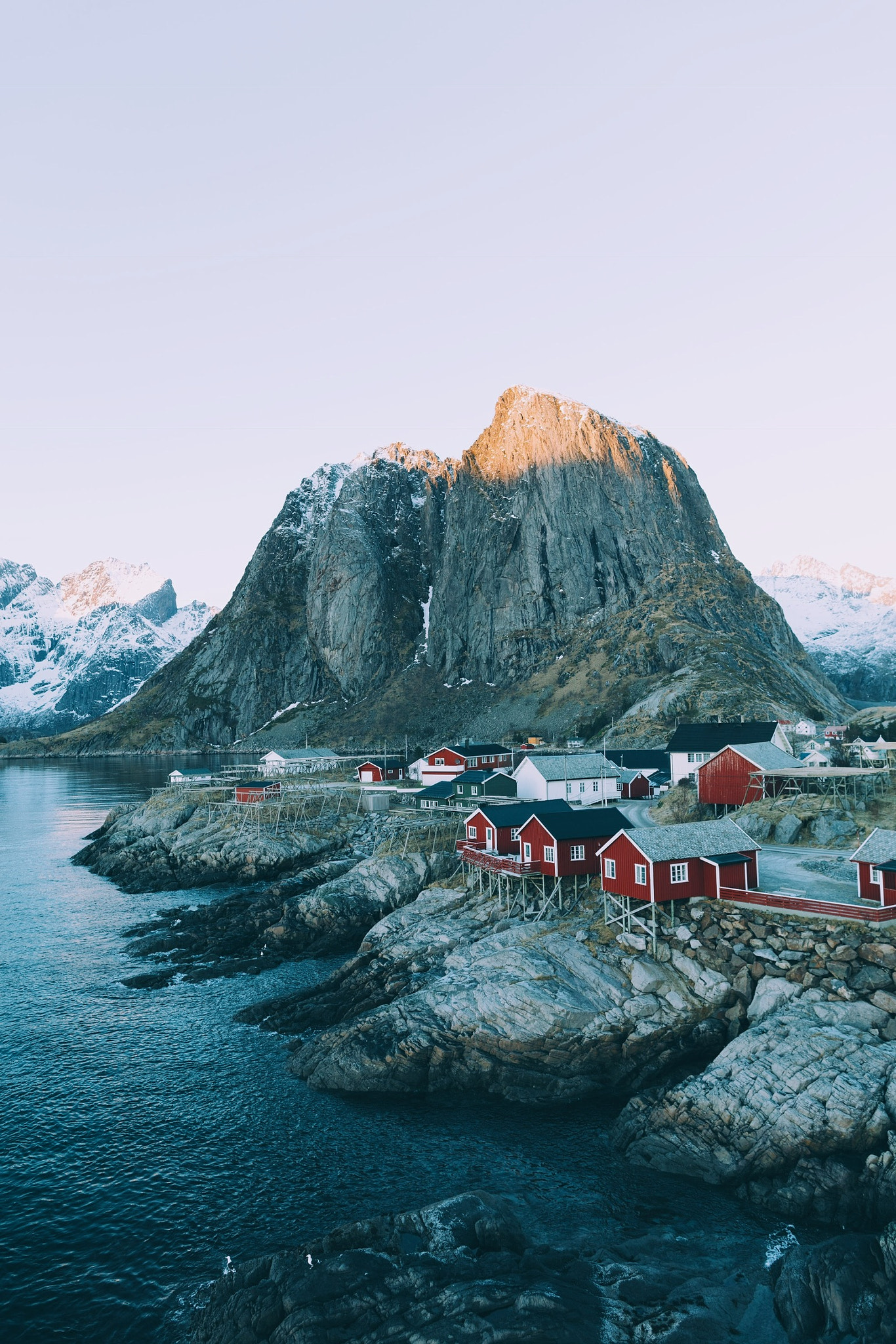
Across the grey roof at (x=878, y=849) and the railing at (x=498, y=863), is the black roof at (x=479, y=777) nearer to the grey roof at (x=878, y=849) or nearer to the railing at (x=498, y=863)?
the railing at (x=498, y=863)

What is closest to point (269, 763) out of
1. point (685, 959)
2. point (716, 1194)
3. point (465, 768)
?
point (465, 768)

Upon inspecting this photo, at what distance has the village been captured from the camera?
39.6 meters

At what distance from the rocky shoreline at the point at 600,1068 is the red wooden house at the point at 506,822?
3.45m

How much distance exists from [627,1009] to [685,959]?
14.2 ft

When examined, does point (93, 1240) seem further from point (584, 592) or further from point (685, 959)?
point (584, 592)

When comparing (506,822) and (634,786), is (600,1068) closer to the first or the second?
(506,822)

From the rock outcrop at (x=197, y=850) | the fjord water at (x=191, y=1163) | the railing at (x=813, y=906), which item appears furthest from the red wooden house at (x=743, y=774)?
the fjord water at (x=191, y=1163)

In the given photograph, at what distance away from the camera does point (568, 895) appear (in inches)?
1865

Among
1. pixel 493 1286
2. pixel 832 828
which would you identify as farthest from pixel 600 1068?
pixel 832 828

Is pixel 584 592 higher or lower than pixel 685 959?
higher

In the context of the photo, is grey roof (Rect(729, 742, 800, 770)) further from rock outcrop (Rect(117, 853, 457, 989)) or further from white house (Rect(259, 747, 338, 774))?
white house (Rect(259, 747, 338, 774))

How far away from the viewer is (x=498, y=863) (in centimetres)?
4962

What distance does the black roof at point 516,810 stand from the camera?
53.9 meters

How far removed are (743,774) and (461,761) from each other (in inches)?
1844
